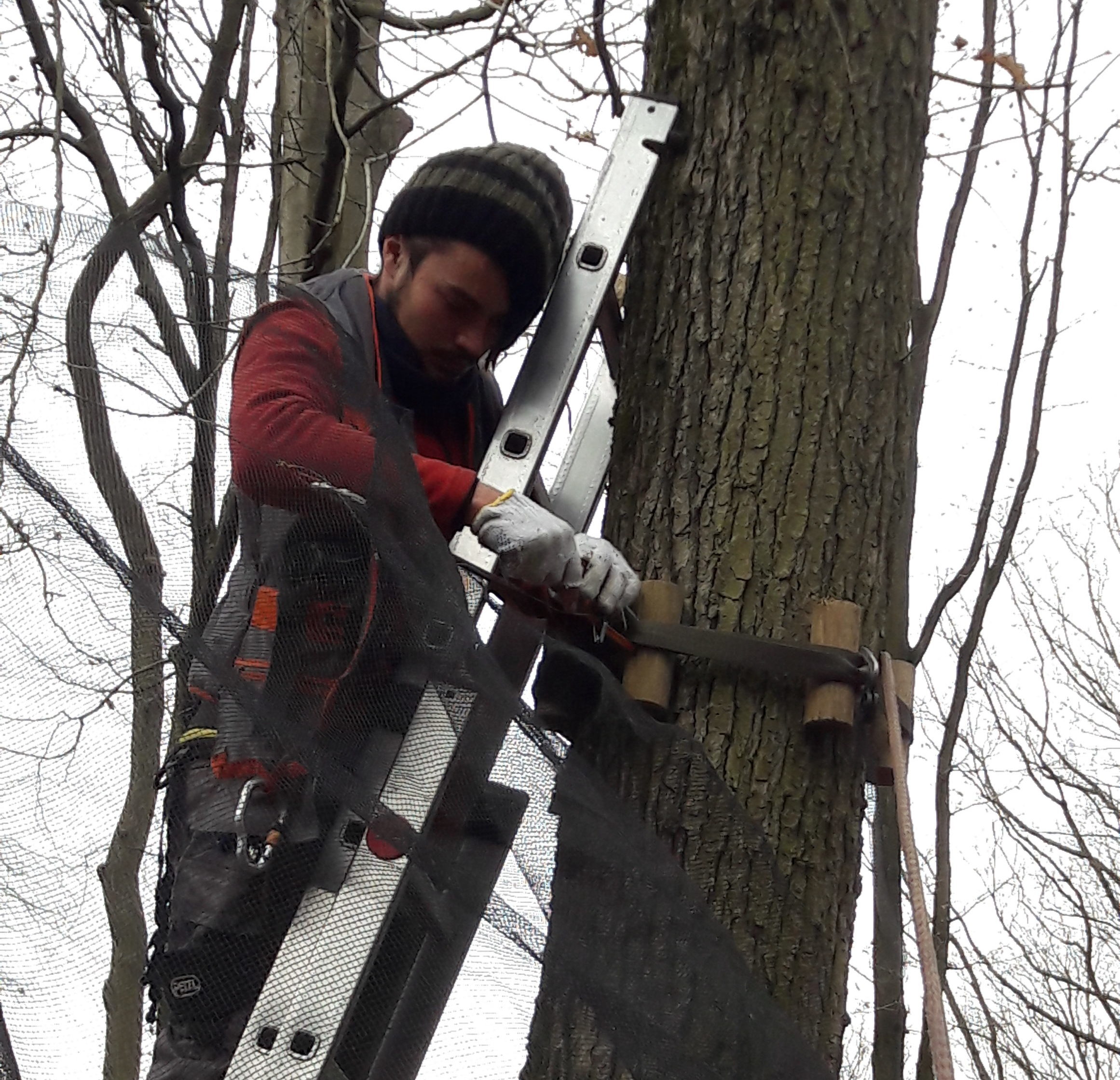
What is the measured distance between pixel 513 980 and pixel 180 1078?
478 mm

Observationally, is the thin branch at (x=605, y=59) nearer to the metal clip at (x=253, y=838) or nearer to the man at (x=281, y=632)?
Result: the man at (x=281, y=632)

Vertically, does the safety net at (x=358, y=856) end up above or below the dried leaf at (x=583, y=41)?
below

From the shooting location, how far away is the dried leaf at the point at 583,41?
4.63m

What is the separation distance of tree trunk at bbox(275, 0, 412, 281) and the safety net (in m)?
2.80

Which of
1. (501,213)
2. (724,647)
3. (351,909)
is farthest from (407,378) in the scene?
(351,909)

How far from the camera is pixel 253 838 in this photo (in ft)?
5.72

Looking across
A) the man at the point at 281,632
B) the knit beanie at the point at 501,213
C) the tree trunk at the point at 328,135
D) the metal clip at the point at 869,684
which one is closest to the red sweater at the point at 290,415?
the man at the point at 281,632

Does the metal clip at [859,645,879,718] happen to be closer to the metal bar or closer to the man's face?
the metal bar

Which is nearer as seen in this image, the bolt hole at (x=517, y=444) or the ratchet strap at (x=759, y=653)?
the ratchet strap at (x=759, y=653)

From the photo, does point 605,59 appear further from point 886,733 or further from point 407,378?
point 886,733

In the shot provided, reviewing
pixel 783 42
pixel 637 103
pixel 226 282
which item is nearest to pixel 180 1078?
pixel 226 282

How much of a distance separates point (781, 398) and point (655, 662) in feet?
1.65

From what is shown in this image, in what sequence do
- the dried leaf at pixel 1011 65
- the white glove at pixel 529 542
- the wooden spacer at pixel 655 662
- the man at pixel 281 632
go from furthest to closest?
the dried leaf at pixel 1011 65 < the wooden spacer at pixel 655 662 < the white glove at pixel 529 542 < the man at pixel 281 632

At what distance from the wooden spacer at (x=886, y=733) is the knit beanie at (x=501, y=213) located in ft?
3.09
